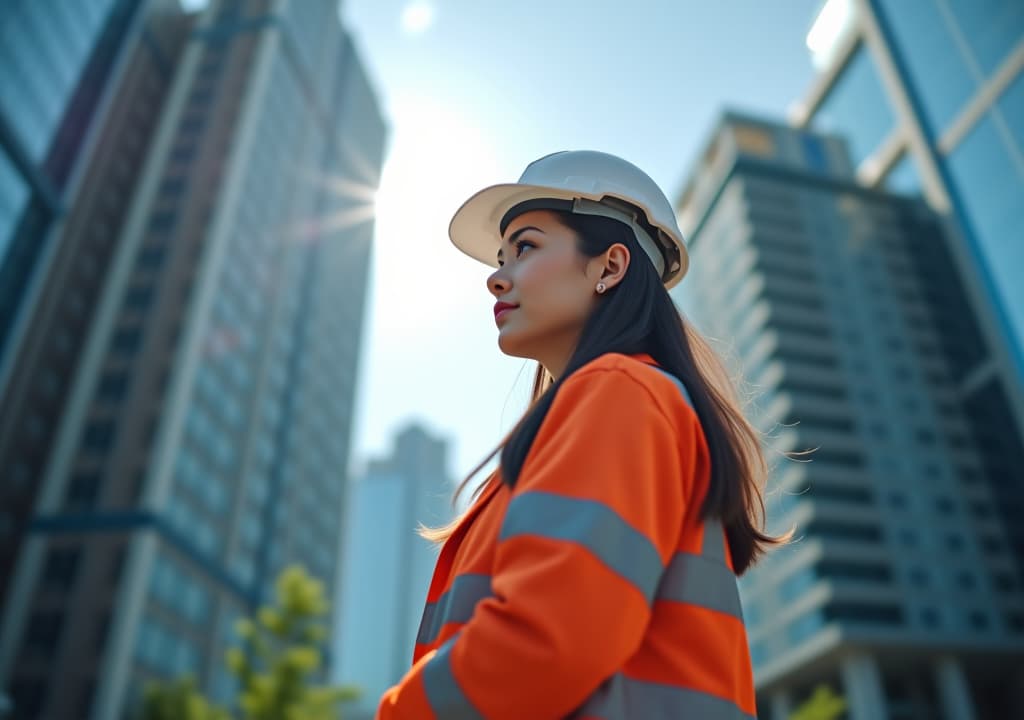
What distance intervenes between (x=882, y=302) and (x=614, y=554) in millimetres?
65269

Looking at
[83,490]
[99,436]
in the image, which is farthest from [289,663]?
[99,436]

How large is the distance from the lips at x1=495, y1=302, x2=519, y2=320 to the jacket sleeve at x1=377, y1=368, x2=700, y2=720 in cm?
47

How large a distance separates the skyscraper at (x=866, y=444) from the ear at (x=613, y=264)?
37392 millimetres

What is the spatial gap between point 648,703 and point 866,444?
183 ft

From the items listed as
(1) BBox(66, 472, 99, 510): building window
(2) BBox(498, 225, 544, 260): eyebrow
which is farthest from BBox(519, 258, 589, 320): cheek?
(1) BBox(66, 472, 99, 510): building window

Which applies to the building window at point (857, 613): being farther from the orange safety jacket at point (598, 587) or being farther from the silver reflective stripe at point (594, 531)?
the silver reflective stripe at point (594, 531)

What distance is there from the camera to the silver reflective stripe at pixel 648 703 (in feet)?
3.68

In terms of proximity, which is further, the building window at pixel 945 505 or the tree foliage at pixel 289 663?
the building window at pixel 945 505

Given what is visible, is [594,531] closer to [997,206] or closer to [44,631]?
[44,631]

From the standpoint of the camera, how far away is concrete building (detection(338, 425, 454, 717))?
142 metres

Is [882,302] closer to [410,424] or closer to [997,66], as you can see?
[997,66]

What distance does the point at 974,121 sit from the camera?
45469 mm

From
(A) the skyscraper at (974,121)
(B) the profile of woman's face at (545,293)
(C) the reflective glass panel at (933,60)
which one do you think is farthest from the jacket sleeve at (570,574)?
(C) the reflective glass panel at (933,60)

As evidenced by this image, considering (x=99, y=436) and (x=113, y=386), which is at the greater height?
(x=113, y=386)
